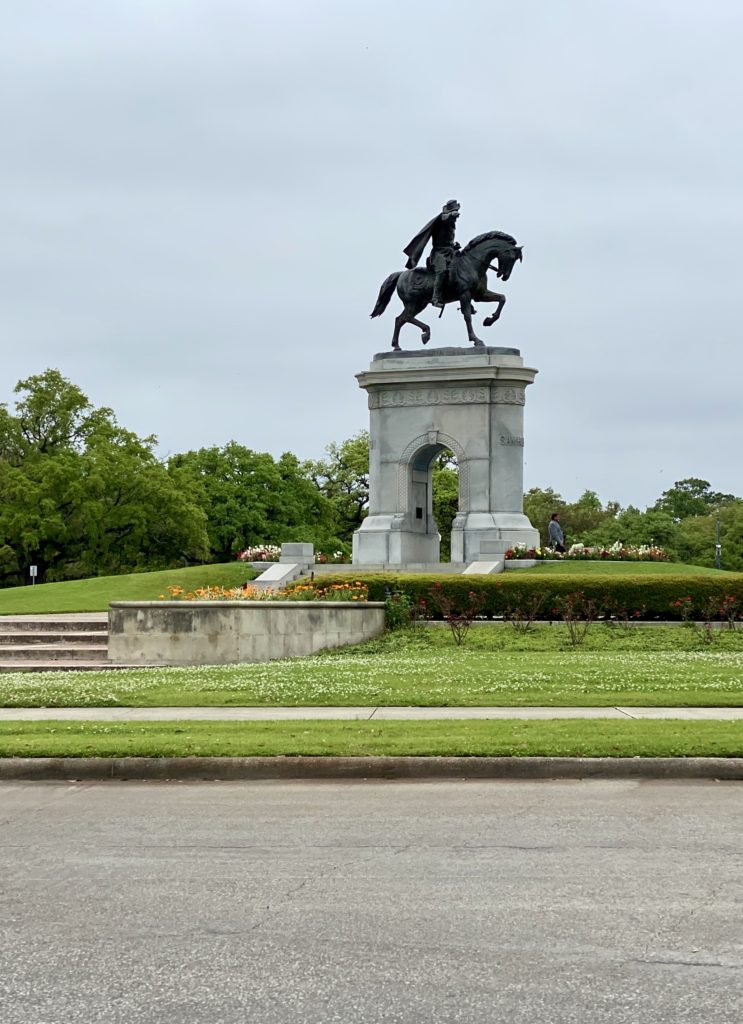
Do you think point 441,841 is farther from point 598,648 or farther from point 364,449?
point 364,449

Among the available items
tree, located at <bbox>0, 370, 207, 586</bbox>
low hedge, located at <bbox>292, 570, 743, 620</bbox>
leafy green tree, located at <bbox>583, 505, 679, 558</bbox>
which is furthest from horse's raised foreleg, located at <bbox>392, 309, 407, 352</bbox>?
leafy green tree, located at <bbox>583, 505, 679, 558</bbox>

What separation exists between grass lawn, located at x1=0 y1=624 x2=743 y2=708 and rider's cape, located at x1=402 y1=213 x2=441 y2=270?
18.7 meters

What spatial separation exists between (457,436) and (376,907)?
31.8m

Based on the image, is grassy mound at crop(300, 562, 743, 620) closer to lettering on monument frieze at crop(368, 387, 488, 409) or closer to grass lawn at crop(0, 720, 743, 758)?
grass lawn at crop(0, 720, 743, 758)

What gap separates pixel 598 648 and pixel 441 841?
14477 millimetres

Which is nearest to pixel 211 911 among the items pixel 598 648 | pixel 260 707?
pixel 260 707

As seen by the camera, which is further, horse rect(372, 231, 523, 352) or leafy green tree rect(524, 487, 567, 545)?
leafy green tree rect(524, 487, 567, 545)

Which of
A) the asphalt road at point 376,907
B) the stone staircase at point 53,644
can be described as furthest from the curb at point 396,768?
the stone staircase at point 53,644

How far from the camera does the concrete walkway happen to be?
1338 cm

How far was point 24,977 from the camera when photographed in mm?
5441

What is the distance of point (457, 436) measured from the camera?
124 ft

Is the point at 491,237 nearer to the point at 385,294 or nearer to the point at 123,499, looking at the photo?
the point at 385,294

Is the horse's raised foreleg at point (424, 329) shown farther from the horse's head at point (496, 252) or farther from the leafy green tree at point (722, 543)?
the leafy green tree at point (722, 543)

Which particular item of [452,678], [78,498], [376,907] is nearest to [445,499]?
[78,498]
